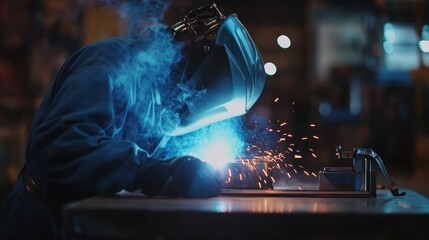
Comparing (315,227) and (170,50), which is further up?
(170,50)

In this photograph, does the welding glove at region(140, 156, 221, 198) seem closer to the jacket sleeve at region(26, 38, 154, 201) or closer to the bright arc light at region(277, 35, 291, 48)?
the jacket sleeve at region(26, 38, 154, 201)

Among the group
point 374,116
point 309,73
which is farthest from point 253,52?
point 309,73

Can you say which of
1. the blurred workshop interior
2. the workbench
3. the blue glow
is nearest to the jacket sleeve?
the workbench

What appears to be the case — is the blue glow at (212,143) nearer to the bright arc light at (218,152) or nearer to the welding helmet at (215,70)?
the bright arc light at (218,152)

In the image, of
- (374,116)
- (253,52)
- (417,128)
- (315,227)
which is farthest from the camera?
(374,116)

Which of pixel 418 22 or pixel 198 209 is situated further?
pixel 418 22

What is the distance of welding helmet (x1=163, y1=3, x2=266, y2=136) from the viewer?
2705 mm

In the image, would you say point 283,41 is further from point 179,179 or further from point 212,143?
point 179,179

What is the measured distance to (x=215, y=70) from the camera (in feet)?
8.91

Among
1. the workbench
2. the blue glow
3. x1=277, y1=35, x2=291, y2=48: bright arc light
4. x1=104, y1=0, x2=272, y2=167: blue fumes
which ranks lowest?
the workbench

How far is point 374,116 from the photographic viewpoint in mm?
11266

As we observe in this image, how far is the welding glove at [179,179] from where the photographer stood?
231 cm

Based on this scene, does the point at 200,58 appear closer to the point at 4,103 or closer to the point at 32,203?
the point at 32,203

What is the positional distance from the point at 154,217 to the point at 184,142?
1.37 m
